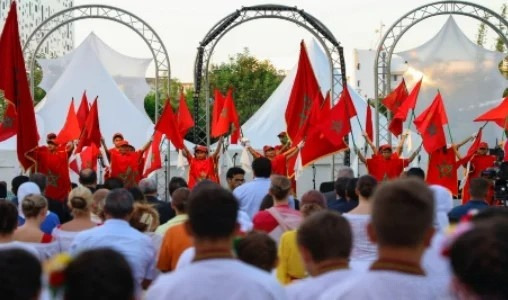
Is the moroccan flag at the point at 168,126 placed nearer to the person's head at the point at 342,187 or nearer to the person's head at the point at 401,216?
the person's head at the point at 342,187

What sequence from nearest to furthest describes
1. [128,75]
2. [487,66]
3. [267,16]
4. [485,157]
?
[485,157], [267,16], [487,66], [128,75]

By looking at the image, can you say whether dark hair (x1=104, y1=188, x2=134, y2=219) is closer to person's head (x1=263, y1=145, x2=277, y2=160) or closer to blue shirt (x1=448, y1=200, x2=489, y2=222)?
blue shirt (x1=448, y1=200, x2=489, y2=222)

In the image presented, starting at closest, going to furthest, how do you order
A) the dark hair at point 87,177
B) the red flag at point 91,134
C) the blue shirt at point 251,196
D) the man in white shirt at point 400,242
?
the man in white shirt at point 400,242 → the blue shirt at point 251,196 → the dark hair at point 87,177 → the red flag at point 91,134

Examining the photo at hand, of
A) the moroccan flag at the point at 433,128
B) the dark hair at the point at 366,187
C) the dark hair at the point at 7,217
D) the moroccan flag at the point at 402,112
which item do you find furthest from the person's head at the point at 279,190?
the moroccan flag at the point at 402,112

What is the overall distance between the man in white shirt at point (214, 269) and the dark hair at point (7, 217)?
7.16 ft

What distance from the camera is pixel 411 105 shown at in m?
16.6

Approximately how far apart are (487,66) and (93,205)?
16.4 m

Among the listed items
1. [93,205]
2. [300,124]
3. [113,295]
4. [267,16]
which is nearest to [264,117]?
[267,16]

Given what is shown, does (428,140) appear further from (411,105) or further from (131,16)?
(131,16)

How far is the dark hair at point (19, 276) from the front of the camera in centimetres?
302

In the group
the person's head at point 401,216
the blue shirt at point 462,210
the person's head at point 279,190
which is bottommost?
the blue shirt at point 462,210

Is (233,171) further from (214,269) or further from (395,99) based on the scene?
(395,99)

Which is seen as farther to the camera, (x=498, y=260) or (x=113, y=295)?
(x=113, y=295)

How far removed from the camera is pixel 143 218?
6512mm
